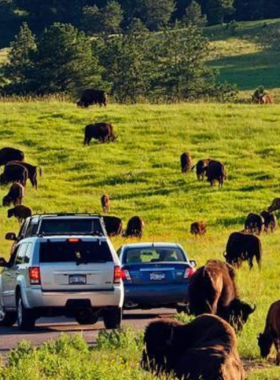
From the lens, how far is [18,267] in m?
20.4

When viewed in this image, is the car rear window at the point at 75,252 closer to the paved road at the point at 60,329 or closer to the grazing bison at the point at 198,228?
the paved road at the point at 60,329

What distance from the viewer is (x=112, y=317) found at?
65.8ft

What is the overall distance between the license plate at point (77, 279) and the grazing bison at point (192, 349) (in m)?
6.04

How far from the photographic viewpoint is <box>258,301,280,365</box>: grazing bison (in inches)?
594

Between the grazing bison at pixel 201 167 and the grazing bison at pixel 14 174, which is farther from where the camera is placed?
the grazing bison at pixel 201 167

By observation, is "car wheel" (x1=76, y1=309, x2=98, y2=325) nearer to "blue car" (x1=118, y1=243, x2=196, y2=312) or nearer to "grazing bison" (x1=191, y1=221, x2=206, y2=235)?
"blue car" (x1=118, y1=243, x2=196, y2=312)

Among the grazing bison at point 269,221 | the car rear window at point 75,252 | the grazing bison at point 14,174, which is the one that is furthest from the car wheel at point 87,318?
the grazing bison at point 14,174

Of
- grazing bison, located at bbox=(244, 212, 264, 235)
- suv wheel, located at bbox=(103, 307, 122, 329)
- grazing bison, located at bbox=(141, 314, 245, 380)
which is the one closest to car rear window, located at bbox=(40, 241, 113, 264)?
suv wheel, located at bbox=(103, 307, 122, 329)

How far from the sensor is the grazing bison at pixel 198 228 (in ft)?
125

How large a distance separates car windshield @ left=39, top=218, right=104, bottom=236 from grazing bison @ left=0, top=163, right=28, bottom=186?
2282 centimetres

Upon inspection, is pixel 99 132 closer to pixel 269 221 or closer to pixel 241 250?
pixel 269 221

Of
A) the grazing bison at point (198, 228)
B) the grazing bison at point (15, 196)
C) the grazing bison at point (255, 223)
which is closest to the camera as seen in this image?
the grazing bison at point (255, 223)

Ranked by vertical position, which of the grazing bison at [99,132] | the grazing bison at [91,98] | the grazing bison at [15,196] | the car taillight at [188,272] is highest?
the grazing bison at [91,98]

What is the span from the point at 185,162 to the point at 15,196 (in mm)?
8528
